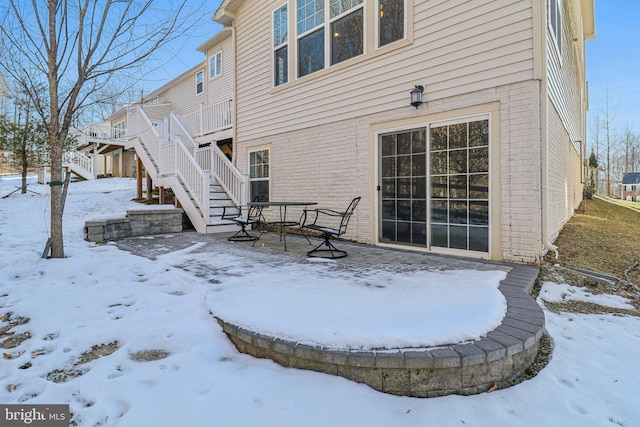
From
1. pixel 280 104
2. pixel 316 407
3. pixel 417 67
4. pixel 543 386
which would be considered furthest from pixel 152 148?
pixel 543 386

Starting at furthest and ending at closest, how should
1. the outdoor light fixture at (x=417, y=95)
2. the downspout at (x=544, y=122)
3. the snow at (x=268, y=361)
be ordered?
the outdoor light fixture at (x=417, y=95) < the downspout at (x=544, y=122) < the snow at (x=268, y=361)

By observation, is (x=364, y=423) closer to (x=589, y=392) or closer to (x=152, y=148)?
(x=589, y=392)

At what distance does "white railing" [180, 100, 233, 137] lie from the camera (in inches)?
359

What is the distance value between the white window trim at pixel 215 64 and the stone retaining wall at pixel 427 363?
12.2m

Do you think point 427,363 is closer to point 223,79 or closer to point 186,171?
point 186,171

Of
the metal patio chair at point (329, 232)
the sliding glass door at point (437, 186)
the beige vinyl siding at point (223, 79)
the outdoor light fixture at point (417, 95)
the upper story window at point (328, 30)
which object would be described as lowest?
the metal patio chair at point (329, 232)

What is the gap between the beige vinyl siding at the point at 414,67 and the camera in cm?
412

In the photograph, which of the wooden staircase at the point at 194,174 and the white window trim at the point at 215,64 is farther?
the white window trim at the point at 215,64

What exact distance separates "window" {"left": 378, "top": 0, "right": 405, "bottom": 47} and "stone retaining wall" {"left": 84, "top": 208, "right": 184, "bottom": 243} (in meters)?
5.30

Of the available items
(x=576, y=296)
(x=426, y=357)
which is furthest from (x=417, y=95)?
(x=426, y=357)

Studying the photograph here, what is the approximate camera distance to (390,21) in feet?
17.5

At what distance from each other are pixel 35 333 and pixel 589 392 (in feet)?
11.8

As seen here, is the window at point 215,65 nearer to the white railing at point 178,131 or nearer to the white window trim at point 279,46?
the white railing at point 178,131

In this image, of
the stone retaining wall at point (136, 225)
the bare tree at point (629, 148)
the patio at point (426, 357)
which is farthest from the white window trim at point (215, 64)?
the bare tree at point (629, 148)
